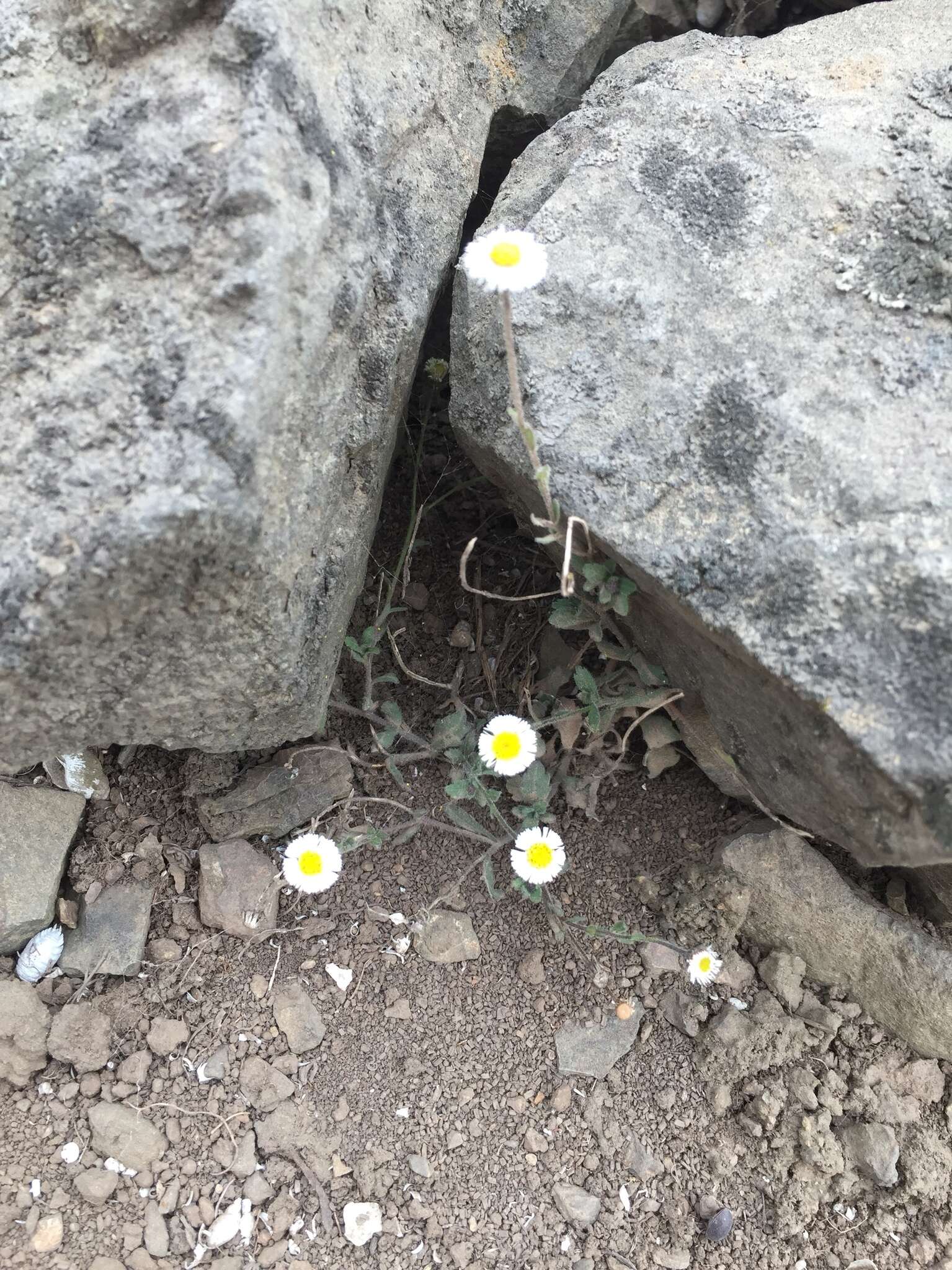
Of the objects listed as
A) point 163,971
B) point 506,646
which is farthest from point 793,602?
point 163,971

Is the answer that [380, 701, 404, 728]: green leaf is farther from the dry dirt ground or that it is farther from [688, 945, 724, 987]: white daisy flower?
[688, 945, 724, 987]: white daisy flower

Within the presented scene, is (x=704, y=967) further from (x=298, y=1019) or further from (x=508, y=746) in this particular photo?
(x=298, y=1019)

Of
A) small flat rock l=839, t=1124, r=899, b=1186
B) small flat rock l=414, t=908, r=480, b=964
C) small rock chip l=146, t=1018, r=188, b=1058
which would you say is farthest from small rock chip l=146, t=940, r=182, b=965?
small flat rock l=839, t=1124, r=899, b=1186

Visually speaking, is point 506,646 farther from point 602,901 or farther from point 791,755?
point 791,755

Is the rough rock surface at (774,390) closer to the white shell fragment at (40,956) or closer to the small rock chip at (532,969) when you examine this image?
the small rock chip at (532,969)

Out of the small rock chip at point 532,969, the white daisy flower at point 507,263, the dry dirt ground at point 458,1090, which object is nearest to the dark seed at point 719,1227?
the dry dirt ground at point 458,1090

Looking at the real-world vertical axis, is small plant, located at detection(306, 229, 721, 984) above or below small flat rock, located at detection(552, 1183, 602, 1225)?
above

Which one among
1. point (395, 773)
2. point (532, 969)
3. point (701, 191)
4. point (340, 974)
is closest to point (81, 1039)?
point (340, 974)
